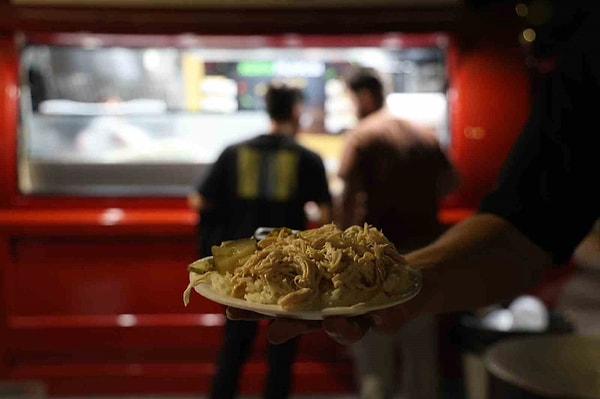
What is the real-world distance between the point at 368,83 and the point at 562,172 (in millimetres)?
1880

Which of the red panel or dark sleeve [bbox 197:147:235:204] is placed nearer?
dark sleeve [bbox 197:147:235:204]

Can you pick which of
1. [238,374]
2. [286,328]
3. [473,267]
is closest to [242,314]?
[286,328]

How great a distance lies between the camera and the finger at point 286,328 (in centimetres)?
103

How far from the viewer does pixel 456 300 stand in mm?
1406

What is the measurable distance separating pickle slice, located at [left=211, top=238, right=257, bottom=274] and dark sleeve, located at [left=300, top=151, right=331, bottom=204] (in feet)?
6.50

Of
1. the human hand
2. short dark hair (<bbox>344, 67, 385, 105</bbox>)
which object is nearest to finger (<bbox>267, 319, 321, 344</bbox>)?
the human hand

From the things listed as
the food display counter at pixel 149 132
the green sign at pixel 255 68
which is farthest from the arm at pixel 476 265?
the green sign at pixel 255 68

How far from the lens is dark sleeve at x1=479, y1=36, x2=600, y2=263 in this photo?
1.53 m

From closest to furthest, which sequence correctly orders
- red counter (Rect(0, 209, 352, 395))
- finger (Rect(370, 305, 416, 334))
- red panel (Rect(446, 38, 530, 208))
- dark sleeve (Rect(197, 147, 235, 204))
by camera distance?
finger (Rect(370, 305, 416, 334)), dark sleeve (Rect(197, 147, 235, 204)), red counter (Rect(0, 209, 352, 395)), red panel (Rect(446, 38, 530, 208))

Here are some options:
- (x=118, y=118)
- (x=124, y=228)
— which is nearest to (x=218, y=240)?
(x=124, y=228)

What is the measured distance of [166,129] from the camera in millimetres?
3930

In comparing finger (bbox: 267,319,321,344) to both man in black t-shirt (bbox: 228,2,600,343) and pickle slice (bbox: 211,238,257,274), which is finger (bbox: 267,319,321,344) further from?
man in black t-shirt (bbox: 228,2,600,343)

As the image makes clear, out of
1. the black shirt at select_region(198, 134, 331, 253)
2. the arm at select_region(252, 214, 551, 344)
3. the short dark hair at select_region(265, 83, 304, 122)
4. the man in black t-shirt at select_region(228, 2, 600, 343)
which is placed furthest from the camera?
the short dark hair at select_region(265, 83, 304, 122)

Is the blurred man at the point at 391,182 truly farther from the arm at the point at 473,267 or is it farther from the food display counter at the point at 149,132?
the arm at the point at 473,267
